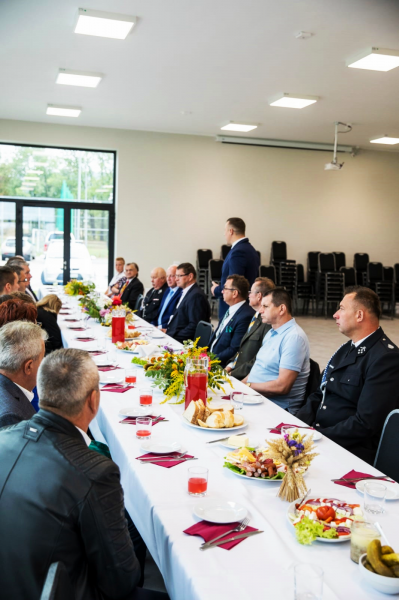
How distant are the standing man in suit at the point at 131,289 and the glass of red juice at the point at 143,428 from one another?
20.1ft

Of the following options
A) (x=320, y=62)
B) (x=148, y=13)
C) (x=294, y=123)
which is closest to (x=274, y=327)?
(x=148, y=13)

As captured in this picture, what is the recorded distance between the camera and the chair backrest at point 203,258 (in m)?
12.4

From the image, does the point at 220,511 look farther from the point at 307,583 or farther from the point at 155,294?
the point at 155,294

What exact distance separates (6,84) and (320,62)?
4.62m

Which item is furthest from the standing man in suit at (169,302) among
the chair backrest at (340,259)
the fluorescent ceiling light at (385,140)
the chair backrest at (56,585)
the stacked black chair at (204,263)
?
the chair backrest at (340,259)

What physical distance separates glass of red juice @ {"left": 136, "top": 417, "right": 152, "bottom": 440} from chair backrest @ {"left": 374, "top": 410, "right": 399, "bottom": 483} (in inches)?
37.8

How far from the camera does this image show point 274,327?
3.65 m

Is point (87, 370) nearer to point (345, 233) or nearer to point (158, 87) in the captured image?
point (158, 87)

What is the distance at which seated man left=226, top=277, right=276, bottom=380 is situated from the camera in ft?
13.5

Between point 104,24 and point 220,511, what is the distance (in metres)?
5.46

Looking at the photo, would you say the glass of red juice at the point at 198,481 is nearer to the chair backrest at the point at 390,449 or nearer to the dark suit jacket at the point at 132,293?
the chair backrest at the point at 390,449

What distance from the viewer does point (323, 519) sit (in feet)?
5.16

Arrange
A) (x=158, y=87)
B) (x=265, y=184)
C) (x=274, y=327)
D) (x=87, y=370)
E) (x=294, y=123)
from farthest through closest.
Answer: (x=265, y=184), (x=294, y=123), (x=158, y=87), (x=274, y=327), (x=87, y=370)

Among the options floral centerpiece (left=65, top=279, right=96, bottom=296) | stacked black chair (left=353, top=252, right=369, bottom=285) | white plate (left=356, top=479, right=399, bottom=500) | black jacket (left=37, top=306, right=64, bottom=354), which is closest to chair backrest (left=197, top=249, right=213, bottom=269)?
stacked black chair (left=353, top=252, right=369, bottom=285)
